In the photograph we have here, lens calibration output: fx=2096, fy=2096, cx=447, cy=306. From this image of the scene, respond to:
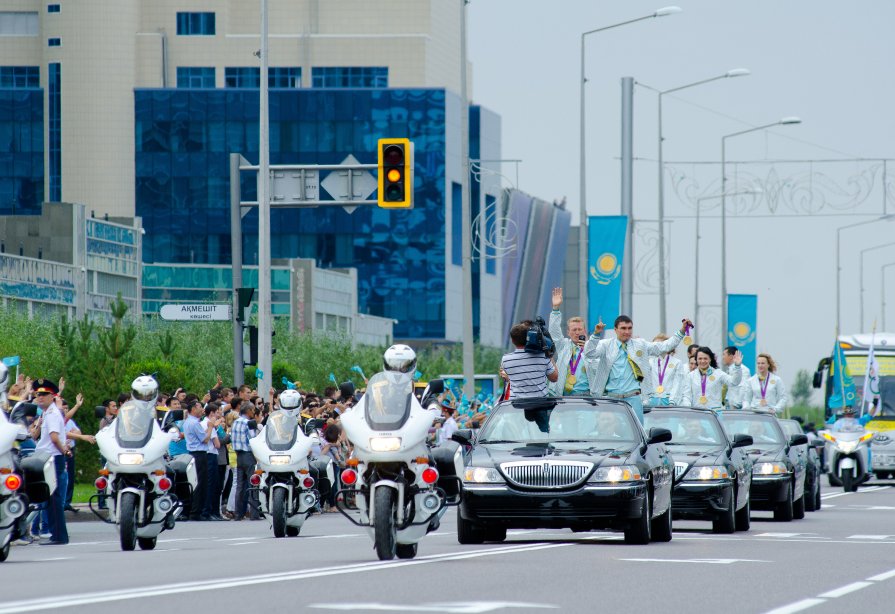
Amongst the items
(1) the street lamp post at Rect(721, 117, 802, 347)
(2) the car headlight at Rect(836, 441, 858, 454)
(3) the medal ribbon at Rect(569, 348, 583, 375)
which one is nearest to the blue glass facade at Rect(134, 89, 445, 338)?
(1) the street lamp post at Rect(721, 117, 802, 347)

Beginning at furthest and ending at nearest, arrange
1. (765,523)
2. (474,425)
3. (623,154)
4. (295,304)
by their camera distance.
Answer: (295,304) → (623,154) → (474,425) → (765,523)

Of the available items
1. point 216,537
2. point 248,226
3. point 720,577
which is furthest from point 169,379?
point 248,226

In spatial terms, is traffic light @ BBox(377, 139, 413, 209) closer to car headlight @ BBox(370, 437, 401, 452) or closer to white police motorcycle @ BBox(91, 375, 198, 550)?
white police motorcycle @ BBox(91, 375, 198, 550)

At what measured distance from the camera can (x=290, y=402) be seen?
2339cm

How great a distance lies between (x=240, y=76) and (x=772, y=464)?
11558cm

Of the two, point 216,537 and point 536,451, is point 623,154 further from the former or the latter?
point 536,451

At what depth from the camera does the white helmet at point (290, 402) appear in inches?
914

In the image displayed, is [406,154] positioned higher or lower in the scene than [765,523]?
higher

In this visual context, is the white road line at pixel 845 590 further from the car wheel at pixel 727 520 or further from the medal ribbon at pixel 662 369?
the medal ribbon at pixel 662 369

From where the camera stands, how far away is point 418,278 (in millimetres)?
134250

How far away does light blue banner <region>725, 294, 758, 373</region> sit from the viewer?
169 ft

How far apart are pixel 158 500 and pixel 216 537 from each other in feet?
13.5

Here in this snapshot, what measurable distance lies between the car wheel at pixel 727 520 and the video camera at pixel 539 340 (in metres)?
3.07

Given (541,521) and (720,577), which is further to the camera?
(541,521)
